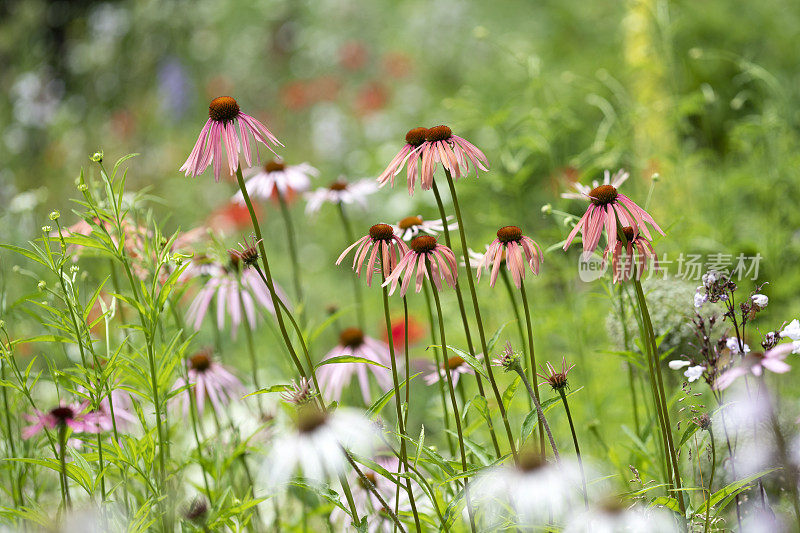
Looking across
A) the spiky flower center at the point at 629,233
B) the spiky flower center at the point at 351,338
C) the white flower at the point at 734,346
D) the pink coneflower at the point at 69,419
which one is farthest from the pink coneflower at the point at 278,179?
the white flower at the point at 734,346

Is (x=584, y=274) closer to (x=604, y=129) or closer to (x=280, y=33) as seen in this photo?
(x=604, y=129)

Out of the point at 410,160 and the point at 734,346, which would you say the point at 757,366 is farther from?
the point at 410,160

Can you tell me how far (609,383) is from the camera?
223 centimetres

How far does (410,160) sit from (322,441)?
382 mm

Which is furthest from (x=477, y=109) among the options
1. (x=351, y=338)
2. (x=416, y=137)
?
(x=416, y=137)

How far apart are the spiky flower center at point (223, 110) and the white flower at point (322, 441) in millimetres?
398

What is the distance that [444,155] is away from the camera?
938 mm

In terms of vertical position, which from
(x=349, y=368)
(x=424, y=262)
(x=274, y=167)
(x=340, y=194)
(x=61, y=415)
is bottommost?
(x=61, y=415)

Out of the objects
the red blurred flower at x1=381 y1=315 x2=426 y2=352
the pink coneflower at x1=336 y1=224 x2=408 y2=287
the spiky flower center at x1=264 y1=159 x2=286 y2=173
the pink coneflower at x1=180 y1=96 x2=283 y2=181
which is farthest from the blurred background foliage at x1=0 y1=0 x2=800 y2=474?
the spiky flower center at x1=264 y1=159 x2=286 y2=173

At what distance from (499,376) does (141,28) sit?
2.75m

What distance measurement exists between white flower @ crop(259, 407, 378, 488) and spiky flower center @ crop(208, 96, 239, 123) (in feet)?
1.30

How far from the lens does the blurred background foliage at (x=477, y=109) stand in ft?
6.66

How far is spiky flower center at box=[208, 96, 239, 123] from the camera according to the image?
95cm

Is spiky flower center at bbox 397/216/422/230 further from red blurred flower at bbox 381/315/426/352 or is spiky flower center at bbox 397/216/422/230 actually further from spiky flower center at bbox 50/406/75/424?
red blurred flower at bbox 381/315/426/352
